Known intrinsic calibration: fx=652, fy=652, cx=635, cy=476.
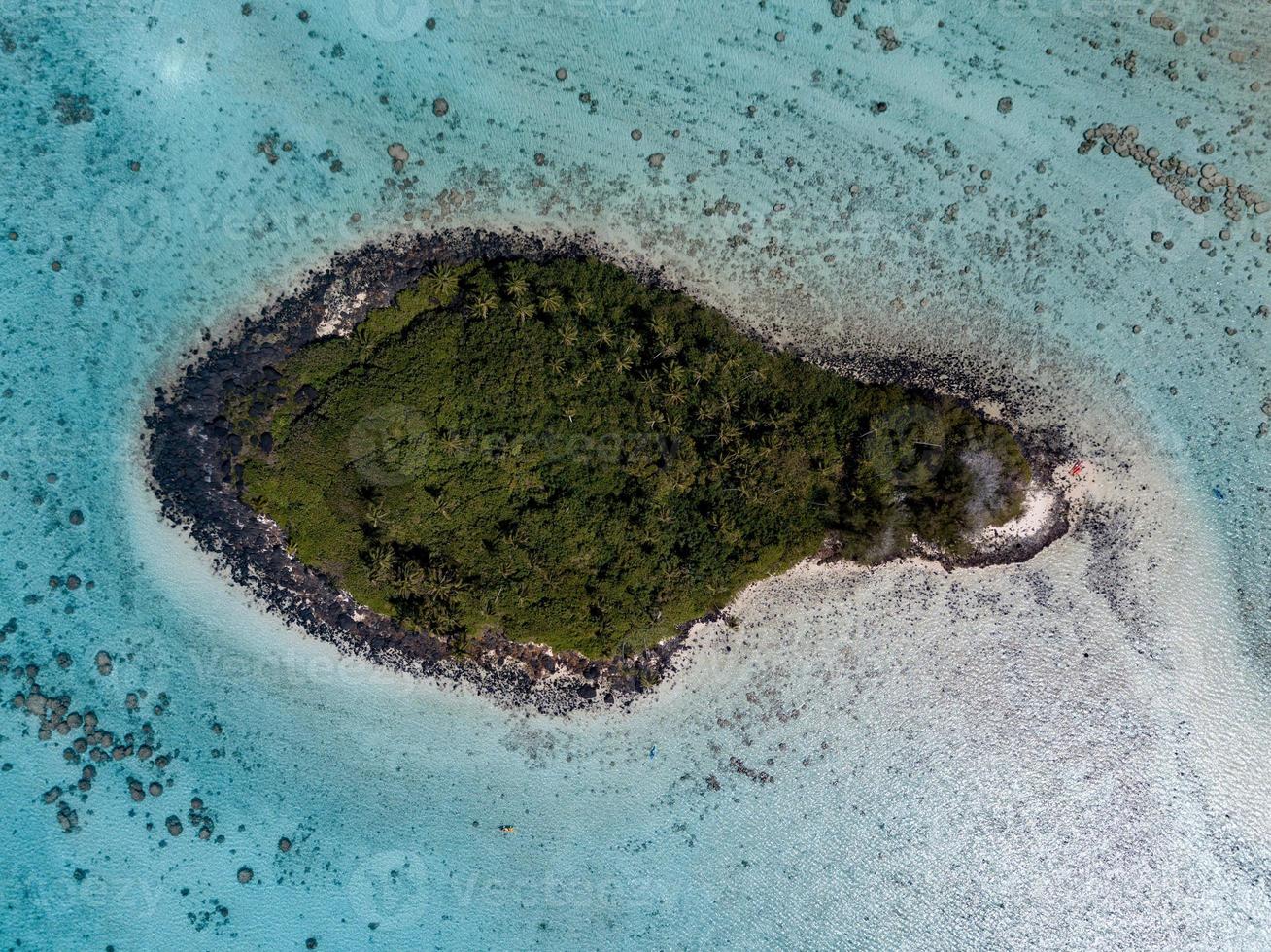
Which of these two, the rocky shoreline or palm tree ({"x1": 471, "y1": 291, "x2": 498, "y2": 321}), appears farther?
the rocky shoreline

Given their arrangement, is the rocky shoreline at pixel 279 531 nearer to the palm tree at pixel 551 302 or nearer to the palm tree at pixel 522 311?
the palm tree at pixel 551 302

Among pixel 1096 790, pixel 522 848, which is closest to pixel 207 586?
pixel 522 848

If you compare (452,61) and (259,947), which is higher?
(452,61)

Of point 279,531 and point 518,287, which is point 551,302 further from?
point 279,531

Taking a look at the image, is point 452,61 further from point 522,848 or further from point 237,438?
point 522,848

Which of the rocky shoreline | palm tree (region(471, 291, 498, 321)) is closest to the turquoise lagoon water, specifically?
the rocky shoreline

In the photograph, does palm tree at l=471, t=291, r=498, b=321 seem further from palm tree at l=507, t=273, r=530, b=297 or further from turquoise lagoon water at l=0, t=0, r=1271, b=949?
turquoise lagoon water at l=0, t=0, r=1271, b=949
